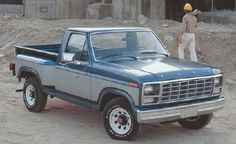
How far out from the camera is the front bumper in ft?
25.8

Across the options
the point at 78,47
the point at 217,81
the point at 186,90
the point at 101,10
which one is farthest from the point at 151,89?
the point at 101,10

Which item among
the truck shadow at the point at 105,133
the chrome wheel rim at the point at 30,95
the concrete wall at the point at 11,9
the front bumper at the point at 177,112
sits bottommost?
the truck shadow at the point at 105,133

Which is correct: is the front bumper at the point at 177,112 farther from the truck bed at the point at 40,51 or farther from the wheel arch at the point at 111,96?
the truck bed at the point at 40,51

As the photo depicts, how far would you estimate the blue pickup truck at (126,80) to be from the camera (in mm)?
7992

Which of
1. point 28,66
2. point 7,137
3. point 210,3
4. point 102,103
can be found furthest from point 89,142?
point 210,3

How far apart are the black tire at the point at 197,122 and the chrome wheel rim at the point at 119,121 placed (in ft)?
4.31

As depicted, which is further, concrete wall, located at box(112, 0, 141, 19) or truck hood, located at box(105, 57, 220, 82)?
concrete wall, located at box(112, 0, 141, 19)

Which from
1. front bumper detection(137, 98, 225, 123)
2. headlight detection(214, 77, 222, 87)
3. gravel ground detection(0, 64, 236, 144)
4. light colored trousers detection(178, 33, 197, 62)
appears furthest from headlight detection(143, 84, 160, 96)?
light colored trousers detection(178, 33, 197, 62)

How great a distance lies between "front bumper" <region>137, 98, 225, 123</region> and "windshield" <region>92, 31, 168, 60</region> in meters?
1.43

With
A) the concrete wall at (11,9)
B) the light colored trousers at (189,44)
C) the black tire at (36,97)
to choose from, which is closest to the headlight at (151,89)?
the black tire at (36,97)

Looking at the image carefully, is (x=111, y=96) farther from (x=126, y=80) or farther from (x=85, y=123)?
(x=85, y=123)

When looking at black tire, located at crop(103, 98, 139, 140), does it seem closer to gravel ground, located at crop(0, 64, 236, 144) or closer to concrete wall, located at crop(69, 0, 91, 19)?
gravel ground, located at crop(0, 64, 236, 144)

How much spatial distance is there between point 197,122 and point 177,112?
4.25 ft

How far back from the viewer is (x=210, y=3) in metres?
23.8
